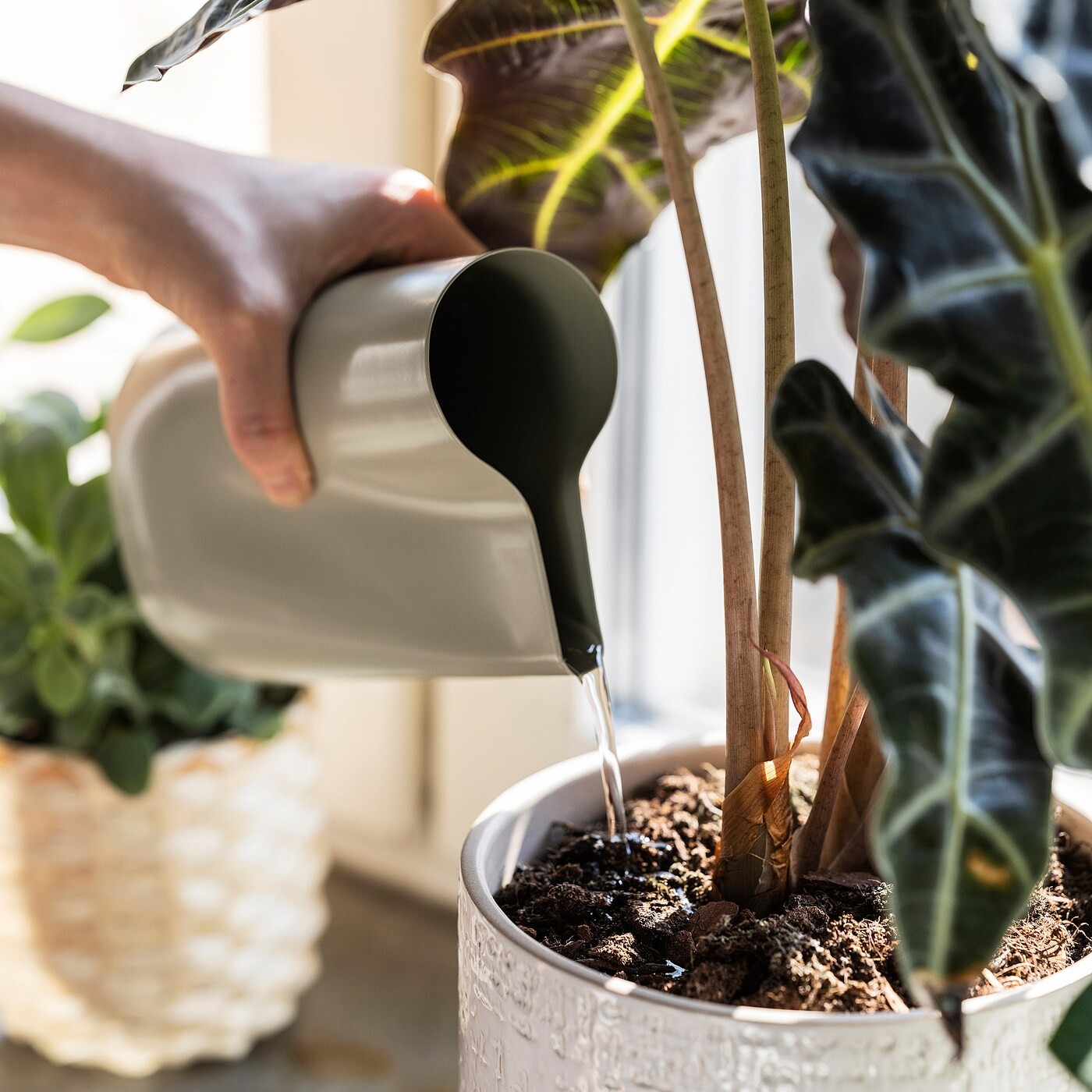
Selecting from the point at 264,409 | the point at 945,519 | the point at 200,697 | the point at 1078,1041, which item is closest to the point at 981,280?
the point at 945,519

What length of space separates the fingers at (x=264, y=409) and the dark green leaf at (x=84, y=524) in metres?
0.39

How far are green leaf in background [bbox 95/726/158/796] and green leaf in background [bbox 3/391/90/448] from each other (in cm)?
24

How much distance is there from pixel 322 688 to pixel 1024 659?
1.04 metres

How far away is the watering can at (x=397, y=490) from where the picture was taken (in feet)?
1.45

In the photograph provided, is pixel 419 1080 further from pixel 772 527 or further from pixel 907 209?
pixel 907 209

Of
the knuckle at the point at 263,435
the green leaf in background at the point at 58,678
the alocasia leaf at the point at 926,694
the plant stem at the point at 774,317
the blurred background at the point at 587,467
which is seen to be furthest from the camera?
the blurred background at the point at 587,467

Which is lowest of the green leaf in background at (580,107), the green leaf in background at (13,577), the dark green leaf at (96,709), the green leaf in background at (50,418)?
the dark green leaf at (96,709)

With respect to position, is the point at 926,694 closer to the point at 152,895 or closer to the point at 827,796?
the point at 827,796

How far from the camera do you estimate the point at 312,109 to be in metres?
1.11

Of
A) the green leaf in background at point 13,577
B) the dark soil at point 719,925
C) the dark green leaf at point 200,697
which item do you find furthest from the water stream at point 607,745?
the green leaf in background at point 13,577

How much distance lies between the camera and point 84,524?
87cm

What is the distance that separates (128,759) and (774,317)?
0.63m

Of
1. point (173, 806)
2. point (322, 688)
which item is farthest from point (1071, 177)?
point (322, 688)

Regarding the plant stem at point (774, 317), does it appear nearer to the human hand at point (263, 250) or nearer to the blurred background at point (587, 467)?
the human hand at point (263, 250)
